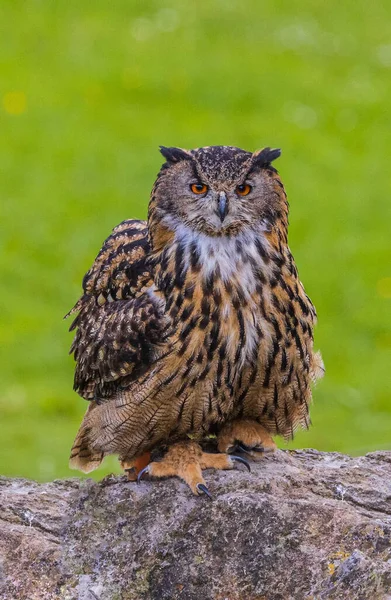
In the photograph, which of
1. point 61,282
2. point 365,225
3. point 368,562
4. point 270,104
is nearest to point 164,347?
point 368,562

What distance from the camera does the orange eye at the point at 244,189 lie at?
5281 millimetres

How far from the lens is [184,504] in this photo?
5.16m

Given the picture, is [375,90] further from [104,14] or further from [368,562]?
[368,562]

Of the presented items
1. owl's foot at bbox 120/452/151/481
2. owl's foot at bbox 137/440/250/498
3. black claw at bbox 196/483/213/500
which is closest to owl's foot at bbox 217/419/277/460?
owl's foot at bbox 137/440/250/498

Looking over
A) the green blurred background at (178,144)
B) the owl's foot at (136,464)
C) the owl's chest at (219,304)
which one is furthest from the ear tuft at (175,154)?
the green blurred background at (178,144)

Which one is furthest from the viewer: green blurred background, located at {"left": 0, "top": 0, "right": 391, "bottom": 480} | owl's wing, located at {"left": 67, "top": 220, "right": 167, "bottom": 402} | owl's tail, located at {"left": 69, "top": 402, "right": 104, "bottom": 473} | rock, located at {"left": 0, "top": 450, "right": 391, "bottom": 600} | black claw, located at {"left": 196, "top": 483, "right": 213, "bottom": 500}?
green blurred background, located at {"left": 0, "top": 0, "right": 391, "bottom": 480}

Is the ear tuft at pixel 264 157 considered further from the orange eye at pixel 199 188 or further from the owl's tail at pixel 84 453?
the owl's tail at pixel 84 453

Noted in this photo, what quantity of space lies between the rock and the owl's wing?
0.49m

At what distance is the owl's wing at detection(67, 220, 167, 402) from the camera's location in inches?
213

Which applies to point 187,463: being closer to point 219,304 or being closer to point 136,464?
point 136,464

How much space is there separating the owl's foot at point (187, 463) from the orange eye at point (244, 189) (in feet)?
3.54

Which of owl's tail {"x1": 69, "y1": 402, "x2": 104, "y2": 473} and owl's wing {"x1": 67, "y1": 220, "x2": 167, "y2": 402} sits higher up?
owl's wing {"x1": 67, "y1": 220, "x2": 167, "y2": 402}

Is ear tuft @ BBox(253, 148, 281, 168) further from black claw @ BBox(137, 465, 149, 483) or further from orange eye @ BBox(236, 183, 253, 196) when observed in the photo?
black claw @ BBox(137, 465, 149, 483)

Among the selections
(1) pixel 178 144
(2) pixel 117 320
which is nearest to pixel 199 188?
(2) pixel 117 320
